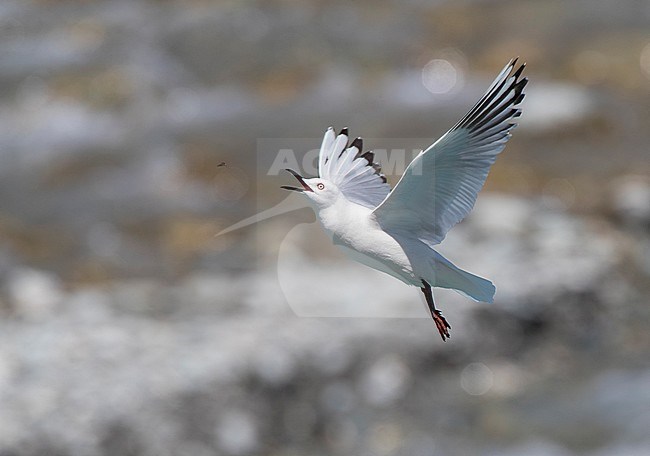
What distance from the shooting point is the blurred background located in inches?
185

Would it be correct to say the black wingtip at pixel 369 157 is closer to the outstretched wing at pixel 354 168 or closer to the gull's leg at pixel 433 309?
the outstretched wing at pixel 354 168

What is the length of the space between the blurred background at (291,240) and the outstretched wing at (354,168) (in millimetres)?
2706

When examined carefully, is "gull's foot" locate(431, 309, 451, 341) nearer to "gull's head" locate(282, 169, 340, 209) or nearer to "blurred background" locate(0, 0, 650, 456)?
"gull's head" locate(282, 169, 340, 209)

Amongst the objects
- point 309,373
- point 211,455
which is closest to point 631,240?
point 309,373

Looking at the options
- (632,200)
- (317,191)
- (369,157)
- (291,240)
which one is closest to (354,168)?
(369,157)

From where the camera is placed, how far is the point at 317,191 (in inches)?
28.6

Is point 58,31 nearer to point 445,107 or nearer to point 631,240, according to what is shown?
point 445,107

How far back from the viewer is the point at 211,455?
174 inches

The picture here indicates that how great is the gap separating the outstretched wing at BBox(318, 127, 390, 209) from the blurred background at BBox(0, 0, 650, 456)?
2.71 m

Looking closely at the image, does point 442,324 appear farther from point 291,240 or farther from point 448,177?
point 291,240

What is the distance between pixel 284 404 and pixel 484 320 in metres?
1.29

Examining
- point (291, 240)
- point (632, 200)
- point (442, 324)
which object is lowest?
point (442, 324)

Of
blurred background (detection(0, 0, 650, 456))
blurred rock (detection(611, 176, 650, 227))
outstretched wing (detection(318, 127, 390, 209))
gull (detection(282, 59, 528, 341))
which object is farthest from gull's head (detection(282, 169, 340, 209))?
blurred rock (detection(611, 176, 650, 227))

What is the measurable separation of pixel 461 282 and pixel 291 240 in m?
5.29
